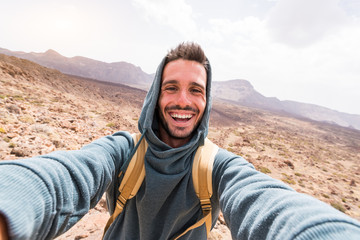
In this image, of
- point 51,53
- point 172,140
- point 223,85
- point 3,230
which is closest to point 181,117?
point 172,140

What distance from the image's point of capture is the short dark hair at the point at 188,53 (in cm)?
179

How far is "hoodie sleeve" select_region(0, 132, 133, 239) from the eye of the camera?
658mm

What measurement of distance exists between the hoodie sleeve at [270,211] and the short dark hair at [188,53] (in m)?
1.22

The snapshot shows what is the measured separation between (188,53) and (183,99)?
1.84 ft

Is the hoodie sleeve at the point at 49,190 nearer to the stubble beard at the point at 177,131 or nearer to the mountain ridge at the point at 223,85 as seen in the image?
the stubble beard at the point at 177,131

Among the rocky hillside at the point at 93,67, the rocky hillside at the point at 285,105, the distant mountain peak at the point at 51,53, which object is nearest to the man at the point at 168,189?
the rocky hillside at the point at 93,67

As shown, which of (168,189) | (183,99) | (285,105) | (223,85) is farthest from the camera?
(223,85)

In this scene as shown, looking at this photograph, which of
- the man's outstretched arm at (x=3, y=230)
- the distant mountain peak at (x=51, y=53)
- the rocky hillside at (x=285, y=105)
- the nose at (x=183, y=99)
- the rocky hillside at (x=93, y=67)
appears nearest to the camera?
the man's outstretched arm at (x=3, y=230)

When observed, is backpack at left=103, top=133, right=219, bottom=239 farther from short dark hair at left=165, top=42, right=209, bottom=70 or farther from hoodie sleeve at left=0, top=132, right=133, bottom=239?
short dark hair at left=165, top=42, right=209, bottom=70

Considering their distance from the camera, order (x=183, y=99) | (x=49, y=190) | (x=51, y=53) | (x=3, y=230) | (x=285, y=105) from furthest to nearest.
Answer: (x=285, y=105) → (x=51, y=53) → (x=183, y=99) → (x=49, y=190) → (x=3, y=230)

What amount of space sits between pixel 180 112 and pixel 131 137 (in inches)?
24.0

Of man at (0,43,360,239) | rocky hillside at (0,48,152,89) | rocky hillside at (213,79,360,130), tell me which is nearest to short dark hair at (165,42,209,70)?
man at (0,43,360,239)

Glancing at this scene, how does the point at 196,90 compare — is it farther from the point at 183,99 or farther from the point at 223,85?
the point at 223,85

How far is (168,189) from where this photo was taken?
132 centimetres
